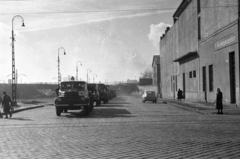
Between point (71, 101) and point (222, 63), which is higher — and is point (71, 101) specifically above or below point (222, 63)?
below

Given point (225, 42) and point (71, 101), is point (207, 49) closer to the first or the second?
point (225, 42)

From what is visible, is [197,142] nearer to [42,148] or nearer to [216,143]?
[216,143]

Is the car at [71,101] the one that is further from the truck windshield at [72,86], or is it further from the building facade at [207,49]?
the building facade at [207,49]

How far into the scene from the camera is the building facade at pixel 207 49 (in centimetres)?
2936

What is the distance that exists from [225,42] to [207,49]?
21.8ft

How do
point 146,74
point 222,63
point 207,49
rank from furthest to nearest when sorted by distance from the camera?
point 146,74 → point 207,49 → point 222,63

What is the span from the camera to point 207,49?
122ft

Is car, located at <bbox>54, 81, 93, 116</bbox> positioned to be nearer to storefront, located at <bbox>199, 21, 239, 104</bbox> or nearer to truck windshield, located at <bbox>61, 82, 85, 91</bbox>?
truck windshield, located at <bbox>61, 82, 85, 91</bbox>

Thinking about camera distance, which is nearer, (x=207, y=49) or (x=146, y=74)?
(x=207, y=49)

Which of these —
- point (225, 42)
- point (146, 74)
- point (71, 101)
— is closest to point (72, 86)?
point (71, 101)

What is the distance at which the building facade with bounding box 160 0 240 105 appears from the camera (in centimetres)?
2936

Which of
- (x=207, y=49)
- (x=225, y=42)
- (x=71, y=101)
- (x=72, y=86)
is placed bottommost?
(x=71, y=101)

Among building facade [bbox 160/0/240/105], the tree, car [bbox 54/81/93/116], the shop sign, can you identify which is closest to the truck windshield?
car [bbox 54/81/93/116]

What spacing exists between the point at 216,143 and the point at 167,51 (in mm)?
61855
